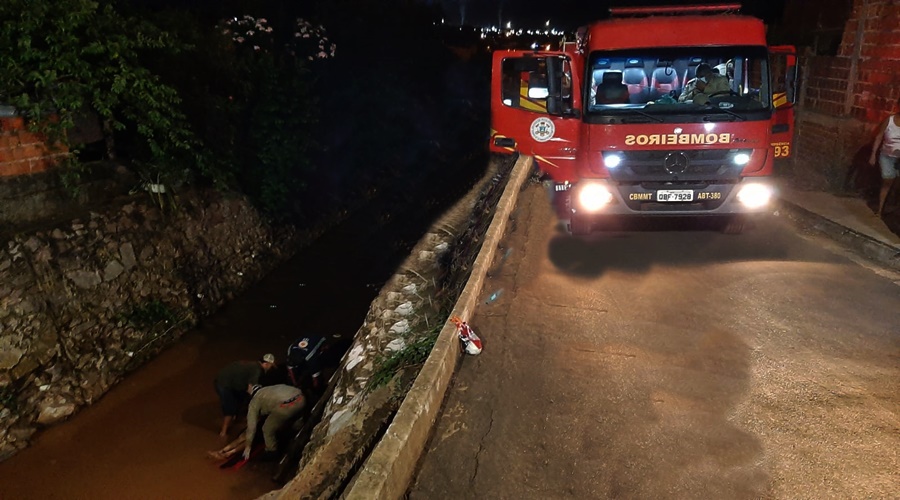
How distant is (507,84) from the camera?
741cm

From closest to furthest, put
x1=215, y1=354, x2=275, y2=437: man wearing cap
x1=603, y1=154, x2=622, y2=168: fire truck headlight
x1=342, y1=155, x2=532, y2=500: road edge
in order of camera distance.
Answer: x1=342, y1=155, x2=532, y2=500: road edge → x1=603, y1=154, x2=622, y2=168: fire truck headlight → x1=215, y1=354, x2=275, y2=437: man wearing cap

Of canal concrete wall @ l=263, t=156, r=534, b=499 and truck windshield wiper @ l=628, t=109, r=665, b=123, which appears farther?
truck windshield wiper @ l=628, t=109, r=665, b=123

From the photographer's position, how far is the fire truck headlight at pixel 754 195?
6.26 metres

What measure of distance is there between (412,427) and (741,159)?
476 centimetres

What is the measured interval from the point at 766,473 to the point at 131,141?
8.46 meters

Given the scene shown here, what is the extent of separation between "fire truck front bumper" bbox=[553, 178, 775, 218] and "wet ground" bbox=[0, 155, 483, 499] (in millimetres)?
4452

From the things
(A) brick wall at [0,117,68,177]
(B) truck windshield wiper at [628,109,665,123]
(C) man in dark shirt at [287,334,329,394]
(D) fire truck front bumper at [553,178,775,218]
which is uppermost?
(B) truck windshield wiper at [628,109,665,123]

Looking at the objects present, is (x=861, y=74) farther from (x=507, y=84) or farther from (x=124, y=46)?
(x=124, y=46)

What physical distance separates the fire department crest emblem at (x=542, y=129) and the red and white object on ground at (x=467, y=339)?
3.42 m

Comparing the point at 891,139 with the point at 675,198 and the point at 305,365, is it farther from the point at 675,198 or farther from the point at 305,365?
the point at 305,365

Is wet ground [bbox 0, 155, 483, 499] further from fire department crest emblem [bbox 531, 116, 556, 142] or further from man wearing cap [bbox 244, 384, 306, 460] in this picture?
fire department crest emblem [bbox 531, 116, 556, 142]

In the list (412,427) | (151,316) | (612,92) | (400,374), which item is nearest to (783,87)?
(612,92)

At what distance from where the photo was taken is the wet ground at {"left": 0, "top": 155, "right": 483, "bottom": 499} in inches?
220

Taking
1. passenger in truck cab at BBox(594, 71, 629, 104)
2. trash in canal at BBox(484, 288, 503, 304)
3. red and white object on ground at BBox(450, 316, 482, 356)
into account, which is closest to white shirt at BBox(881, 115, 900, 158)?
passenger in truck cab at BBox(594, 71, 629, 104)
